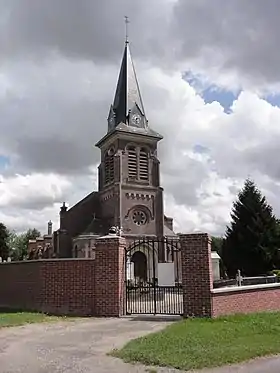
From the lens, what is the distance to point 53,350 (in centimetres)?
938

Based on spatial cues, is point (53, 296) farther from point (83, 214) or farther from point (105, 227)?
point (83, 214)

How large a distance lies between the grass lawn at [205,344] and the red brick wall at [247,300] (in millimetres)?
1257

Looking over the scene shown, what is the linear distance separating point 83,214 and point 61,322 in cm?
3413

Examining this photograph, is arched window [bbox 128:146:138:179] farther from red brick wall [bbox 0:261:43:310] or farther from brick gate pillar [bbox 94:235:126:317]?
brick gate pillar [bbox 94:235:126:317]

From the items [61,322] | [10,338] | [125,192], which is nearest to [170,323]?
[61,322]

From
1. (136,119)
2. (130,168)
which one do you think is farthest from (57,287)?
(136,119)

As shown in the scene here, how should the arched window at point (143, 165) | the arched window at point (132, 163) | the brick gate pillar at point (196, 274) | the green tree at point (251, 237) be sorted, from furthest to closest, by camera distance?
1. the arched window at point (143, 165)
2. the arched window at point (132, 163)
3. the green tree at point (251, 237)
4. the brick gate pillar at point (196, 274)

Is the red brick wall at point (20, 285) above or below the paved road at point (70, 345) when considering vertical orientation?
above

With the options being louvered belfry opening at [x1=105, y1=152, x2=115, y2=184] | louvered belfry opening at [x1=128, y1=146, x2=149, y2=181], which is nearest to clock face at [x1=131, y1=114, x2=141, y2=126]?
louvered belfry opening at [x1=128, y1=146, x2=149, y2=181]

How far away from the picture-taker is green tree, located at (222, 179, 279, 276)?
3628 centimetres

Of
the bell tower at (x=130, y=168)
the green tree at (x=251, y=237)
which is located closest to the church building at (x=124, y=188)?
the bell tower at (x=130, y=168)

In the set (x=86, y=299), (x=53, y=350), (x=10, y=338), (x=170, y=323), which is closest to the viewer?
(x=53, y=350)

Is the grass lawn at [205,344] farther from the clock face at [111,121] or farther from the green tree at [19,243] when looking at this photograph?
the green tree at [19,243]

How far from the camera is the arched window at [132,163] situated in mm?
45031
